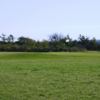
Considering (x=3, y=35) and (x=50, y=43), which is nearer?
(x=50, y=43)

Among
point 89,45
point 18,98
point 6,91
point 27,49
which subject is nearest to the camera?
point 18,98

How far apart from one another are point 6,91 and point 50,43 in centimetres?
10867

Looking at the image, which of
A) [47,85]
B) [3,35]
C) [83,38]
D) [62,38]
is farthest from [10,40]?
[47,85]

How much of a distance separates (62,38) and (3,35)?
79.1ft

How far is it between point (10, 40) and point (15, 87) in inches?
4799

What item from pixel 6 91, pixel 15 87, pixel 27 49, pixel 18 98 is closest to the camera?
pixel 18 98

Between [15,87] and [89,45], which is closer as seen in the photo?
[15,87]

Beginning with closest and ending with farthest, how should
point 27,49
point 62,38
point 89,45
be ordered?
1. point 27,49
2. point 89,45
3. point 62,38

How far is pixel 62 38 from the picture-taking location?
13338 cm

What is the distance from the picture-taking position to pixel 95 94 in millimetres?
14078

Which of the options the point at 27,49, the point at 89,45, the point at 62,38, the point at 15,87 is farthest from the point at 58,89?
the point at 62,38

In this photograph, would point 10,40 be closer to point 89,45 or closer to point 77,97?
point 89,45

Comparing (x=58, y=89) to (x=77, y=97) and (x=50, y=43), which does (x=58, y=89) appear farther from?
(x=50, y=43)

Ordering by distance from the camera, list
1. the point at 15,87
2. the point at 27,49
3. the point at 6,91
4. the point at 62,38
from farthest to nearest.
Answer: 1. the point at 62,38
2. the point at 27,49
3. the point at 15,87
4. the point at 6,91
